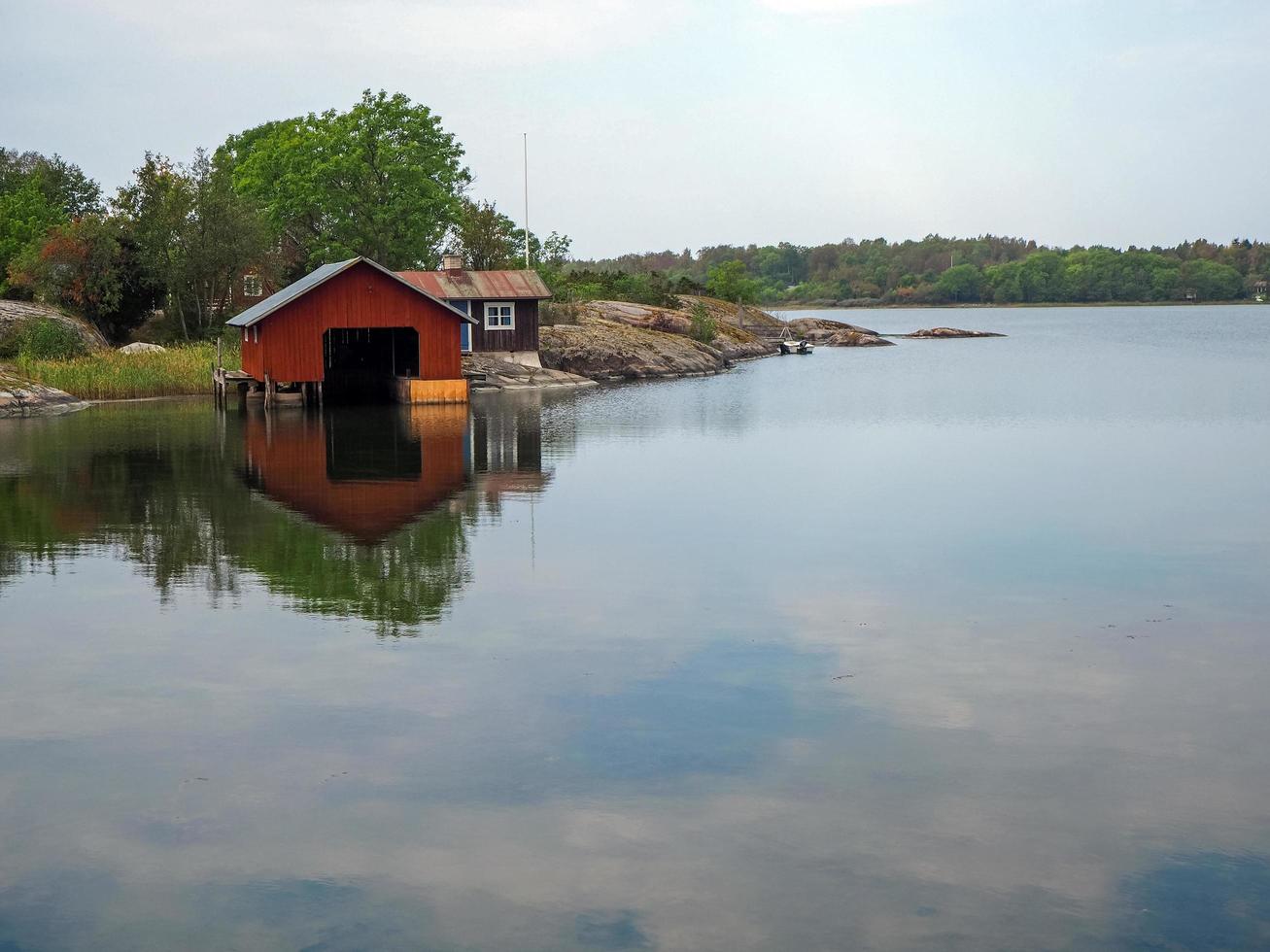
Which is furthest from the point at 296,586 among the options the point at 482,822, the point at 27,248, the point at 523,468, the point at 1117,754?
the point at 27,248

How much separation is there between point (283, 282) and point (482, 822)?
6904 centimetres

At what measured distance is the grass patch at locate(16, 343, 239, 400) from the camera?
4959cm

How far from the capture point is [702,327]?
277ft

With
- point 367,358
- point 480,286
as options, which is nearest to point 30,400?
point 367,358

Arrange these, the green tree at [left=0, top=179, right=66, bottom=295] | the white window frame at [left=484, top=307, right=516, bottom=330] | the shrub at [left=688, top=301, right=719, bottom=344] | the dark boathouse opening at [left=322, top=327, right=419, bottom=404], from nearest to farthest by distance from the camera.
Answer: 1. the dark boathouse opening at [left=322, top=327, right=419, bottom=404]
2. the white window frame at [left=484, top=307, right=516, bottom=330]
3. the green tree at [left=0, top=179, right=66, bottom=295]
4. the shrub at [left=688, top=301, right=719, bottom=344]

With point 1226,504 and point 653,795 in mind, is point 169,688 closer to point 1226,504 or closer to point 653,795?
point 653,795

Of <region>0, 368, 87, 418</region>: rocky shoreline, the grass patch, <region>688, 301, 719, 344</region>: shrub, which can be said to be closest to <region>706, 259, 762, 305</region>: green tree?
<region>688, 301, 719, 344</region>: shrub

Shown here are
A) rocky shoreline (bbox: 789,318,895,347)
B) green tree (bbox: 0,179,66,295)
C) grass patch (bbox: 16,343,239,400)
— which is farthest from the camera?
rocky shoreline (bbox: 789,318,895,347)

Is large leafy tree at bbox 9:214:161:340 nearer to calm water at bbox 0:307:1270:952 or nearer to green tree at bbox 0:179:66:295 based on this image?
green tree at bbox 0:179:66:295

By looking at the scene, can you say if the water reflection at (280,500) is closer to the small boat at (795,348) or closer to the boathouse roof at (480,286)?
the boathouse roof at (480,286)

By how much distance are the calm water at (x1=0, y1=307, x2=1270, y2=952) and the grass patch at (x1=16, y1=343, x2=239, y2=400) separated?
23.3 meters

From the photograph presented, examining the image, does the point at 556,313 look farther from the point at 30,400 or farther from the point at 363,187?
the point at 30,400

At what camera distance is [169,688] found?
45.1ft

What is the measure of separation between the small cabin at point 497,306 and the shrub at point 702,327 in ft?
73.1
